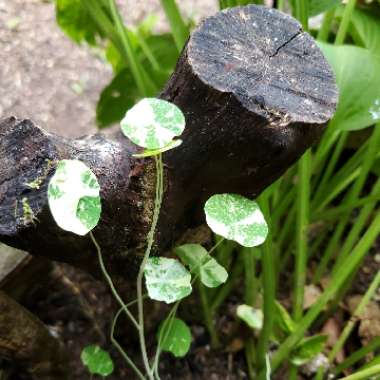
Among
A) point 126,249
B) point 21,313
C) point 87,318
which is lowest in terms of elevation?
point 87,318

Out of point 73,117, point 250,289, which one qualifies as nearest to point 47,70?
point 73,117

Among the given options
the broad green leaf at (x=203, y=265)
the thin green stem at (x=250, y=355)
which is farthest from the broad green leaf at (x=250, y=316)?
the broad green leaf at (x=203, y=265)

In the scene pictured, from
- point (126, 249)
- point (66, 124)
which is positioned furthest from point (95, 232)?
point (66, 124)

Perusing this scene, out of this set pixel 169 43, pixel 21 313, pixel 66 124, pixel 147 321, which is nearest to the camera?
pixel 21 313

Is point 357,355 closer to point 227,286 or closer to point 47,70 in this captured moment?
point 227,286

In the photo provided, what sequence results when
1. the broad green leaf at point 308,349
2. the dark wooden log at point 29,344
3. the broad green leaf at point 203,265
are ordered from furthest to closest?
the broad green leaf at point 308,349 → the dark wooden log at point 29,344 → the broad green leaf at point 203,265

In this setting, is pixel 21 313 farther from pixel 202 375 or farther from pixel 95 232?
pixel 202 375

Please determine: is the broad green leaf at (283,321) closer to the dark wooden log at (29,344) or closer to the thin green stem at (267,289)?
the thin green stem at (267,289)

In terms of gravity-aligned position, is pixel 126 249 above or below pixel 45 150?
below
